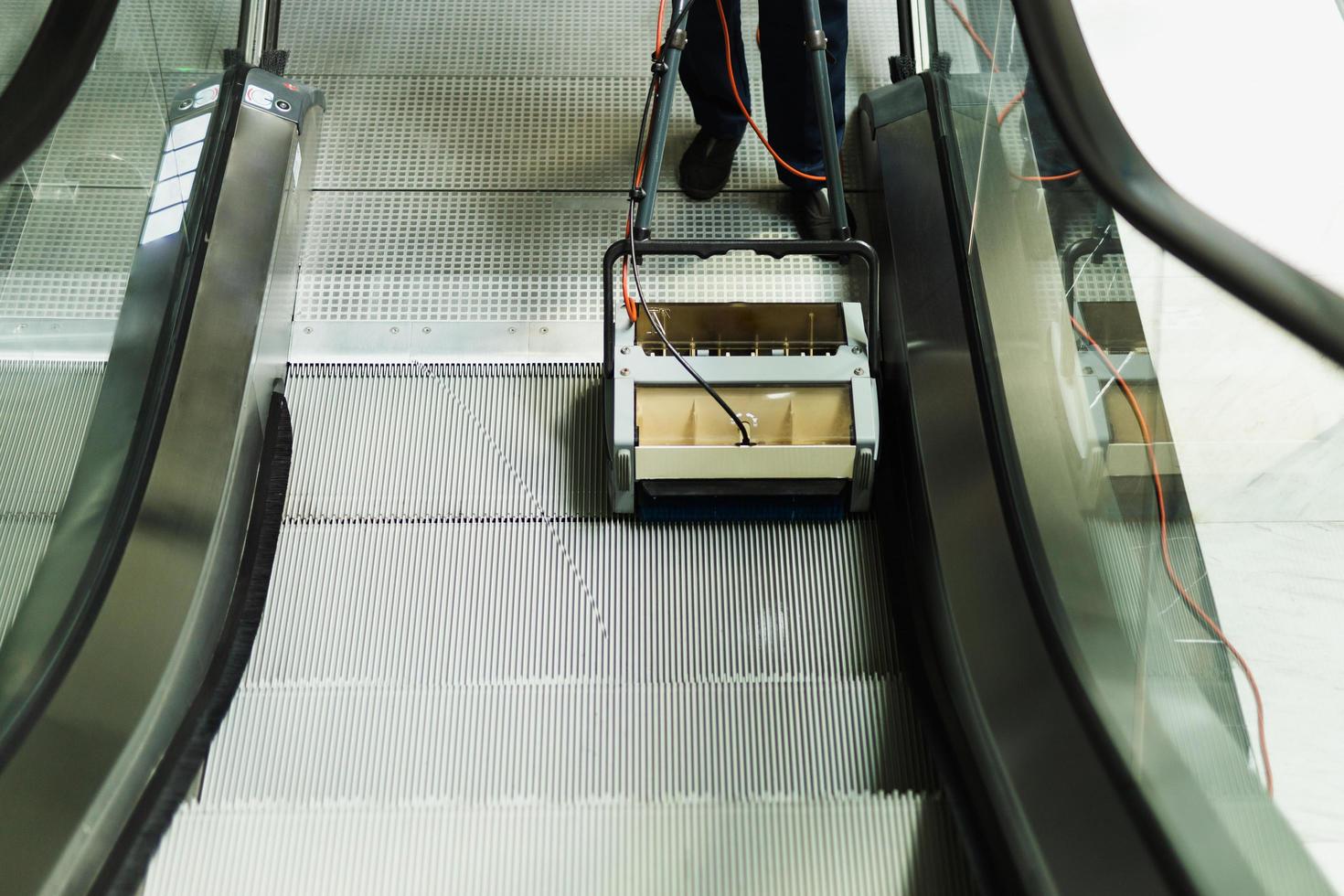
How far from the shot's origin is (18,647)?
1.74 m

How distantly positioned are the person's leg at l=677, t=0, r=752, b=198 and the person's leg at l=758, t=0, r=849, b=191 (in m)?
0.08

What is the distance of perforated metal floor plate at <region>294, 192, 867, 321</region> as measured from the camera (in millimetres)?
3061

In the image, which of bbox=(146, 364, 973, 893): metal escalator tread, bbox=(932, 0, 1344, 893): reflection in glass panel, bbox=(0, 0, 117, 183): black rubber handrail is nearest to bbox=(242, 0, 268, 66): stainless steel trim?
bbox=(146, 364, 973, 893): metal escalator tread

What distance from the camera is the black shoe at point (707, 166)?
3250mm

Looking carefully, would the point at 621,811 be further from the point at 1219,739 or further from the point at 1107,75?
the point at 1107,75

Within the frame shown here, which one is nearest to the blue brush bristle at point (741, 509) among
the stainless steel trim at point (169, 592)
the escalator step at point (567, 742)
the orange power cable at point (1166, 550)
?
the escalator step at point (567, 742)

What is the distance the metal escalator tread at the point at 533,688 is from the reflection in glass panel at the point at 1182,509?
624mm

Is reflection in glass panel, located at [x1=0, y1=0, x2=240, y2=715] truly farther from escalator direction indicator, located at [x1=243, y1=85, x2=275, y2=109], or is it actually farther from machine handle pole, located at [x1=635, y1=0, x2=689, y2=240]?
machine handle pole, located at [x1=635, y1=0, x2=689, y2=240]

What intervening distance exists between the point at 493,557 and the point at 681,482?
491 mm

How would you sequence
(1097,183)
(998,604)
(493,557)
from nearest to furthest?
(1097,183) → (998,604) → (493,557)

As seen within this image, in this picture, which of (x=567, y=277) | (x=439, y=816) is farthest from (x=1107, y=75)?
(x=439, y=816)

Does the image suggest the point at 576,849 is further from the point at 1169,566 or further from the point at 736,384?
the point at 1169,566

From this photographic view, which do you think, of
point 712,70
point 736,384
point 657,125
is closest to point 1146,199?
point 736,384

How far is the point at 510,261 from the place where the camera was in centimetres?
316
